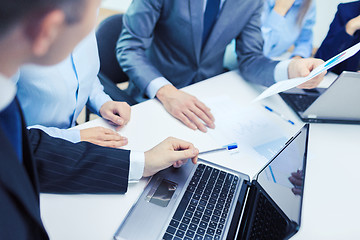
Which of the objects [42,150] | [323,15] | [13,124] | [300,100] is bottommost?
[323,15]

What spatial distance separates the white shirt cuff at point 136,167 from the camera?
61 cm

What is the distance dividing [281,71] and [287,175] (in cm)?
55

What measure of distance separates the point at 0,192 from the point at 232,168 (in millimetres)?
531

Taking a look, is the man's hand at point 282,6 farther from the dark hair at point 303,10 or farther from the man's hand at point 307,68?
the man's hand at point 307,68

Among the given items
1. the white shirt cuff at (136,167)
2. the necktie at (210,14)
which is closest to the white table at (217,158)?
the white shirt cuff at (136,167)

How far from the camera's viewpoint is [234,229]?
552mm

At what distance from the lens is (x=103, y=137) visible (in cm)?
72

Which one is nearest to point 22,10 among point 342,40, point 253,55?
point 253,55

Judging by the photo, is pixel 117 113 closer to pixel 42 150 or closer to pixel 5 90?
pixel 42 150

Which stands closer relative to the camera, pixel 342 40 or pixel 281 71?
pixel 281 71

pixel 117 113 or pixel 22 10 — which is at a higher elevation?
pixel 22 10

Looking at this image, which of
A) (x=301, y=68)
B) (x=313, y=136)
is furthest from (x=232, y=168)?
(x=301, y=68)

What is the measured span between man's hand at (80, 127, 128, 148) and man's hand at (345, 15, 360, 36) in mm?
1206

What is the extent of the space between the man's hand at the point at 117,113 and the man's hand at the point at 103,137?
0.04m
